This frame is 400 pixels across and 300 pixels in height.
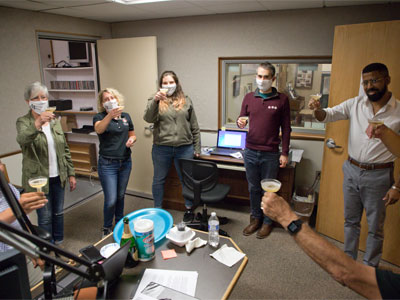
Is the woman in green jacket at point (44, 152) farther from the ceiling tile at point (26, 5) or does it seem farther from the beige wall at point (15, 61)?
the ceiling tile at point (26, 5)

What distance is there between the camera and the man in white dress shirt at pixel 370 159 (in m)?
2.09

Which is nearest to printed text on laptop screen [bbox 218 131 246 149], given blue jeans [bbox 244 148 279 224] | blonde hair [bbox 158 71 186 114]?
blue jeans [bbox 244 148 279 224]

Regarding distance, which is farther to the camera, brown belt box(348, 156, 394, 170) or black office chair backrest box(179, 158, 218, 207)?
black office chair backrest box(179, 158, 218, 207)

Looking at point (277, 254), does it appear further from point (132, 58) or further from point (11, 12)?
point (11, 12)

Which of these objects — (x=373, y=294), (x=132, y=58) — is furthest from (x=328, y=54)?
(x=373, y=294)

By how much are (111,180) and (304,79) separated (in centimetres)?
251

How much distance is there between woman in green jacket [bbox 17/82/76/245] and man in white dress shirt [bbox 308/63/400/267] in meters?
2.16

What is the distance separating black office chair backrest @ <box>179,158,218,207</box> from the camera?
8.38 feet

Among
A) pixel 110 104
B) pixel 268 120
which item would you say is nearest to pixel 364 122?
pixel 268 120

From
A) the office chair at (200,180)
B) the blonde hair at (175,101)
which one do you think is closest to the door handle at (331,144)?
the office chair at (200,180)

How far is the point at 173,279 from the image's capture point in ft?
4.32

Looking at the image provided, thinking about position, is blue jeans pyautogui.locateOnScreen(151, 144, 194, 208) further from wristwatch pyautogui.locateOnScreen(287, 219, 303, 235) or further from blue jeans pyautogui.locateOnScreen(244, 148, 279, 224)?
wristwatch pyautogui.locateOnScreen(287, 219, 303, 235)

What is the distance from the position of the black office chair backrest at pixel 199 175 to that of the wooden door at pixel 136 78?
142 cm

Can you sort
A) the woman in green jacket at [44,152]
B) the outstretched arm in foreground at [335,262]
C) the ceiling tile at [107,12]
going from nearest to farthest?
the outstretched arm in foreground at [335,262], the woman in green jacket at [44,152], the ceiling tile at [107,12]
